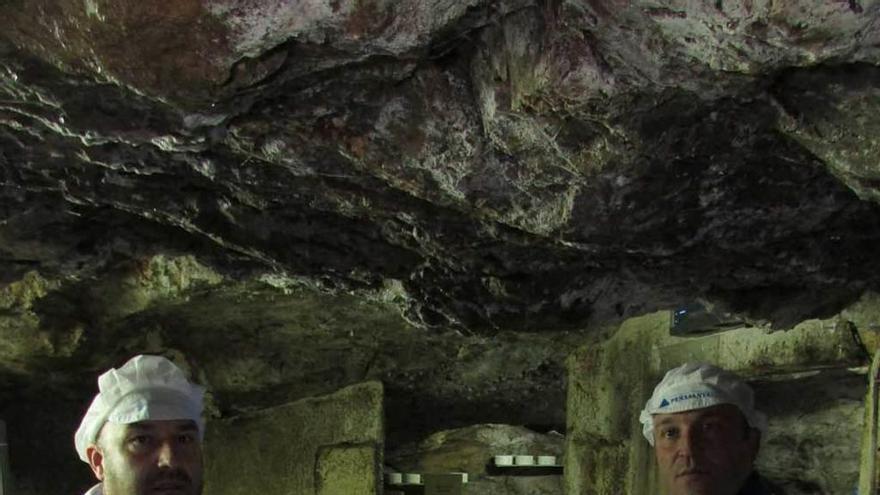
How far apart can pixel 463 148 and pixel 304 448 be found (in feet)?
9.83

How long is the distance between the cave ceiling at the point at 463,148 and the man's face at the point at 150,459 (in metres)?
0.40

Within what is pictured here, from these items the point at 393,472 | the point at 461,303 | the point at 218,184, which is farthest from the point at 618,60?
the point at 393,472

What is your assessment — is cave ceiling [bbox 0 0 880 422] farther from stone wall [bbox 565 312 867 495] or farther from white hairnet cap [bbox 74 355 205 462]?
stone wall [bbox 565 312 867 495]

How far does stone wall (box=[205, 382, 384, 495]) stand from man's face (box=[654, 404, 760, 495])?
1883 millimetres

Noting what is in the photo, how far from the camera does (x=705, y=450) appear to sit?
83.2 inches

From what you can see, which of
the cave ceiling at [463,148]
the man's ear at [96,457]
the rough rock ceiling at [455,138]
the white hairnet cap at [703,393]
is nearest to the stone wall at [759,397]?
the white hairnet cap at [703,393]

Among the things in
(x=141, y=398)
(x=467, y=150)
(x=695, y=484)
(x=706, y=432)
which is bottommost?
(x=695, y=484)

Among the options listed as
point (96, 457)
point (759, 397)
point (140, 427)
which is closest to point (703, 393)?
point (759, 397)

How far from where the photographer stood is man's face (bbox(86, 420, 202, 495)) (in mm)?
1980

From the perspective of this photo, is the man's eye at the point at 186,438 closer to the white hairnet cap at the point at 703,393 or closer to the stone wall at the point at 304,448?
the white hairnet cap at the point at 703,393

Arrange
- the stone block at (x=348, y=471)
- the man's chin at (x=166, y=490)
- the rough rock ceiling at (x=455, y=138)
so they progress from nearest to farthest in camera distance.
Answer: the rough rock ceiling at (x=455, y=138) → the man's chin at (x=166, y=490) → the stone block at (x=348, y=471)

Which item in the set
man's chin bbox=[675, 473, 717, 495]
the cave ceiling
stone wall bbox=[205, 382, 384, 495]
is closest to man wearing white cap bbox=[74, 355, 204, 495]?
the cave ceiling

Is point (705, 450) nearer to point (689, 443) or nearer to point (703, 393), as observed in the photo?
point (689, 443)

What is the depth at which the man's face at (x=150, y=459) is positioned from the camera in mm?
1980
